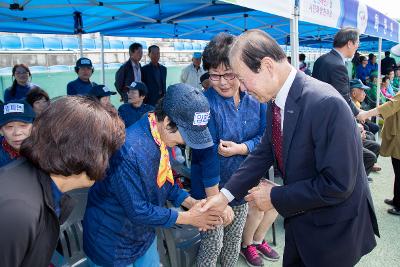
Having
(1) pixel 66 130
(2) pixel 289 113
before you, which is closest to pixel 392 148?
(2) pixel 289 113

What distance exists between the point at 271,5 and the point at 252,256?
221 centimetres

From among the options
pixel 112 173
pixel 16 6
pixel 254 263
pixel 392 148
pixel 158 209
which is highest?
pixel 16 6

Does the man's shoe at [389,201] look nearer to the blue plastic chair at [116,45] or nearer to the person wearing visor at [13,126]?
the person wearing visor at [13,126]

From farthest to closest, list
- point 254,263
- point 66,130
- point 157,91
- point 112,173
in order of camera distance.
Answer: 1. point 157,91
2. point 254,263
3. point 112,173
4. point 66,130

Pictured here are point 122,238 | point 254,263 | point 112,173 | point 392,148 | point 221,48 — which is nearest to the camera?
point 112,173

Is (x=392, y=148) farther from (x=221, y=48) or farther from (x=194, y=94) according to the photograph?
(x=194, y=94)

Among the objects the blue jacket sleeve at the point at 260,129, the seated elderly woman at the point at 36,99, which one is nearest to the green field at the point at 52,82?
the seated elderly woman at the point at 36,99

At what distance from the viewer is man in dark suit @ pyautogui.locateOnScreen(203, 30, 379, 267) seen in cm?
135

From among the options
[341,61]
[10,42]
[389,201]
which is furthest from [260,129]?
[10,42]

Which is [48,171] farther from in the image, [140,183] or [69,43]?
[69,43]

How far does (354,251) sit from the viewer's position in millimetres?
1534

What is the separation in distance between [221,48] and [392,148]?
2.96 meters

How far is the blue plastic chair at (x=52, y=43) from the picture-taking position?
16.8 meters

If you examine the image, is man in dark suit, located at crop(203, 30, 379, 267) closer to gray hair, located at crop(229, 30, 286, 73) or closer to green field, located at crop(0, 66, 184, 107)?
gray hair, located at crop(229, 30, 286, 73)
